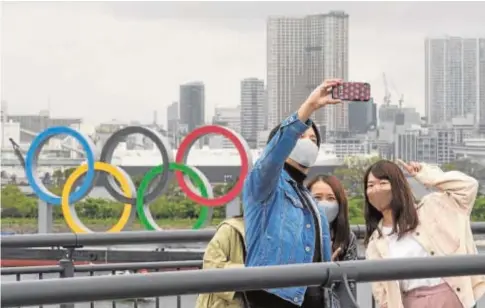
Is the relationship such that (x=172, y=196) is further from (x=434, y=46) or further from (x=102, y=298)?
(x=102, y=298)

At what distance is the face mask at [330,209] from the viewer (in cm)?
367

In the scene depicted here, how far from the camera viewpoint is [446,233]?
11.9 feet

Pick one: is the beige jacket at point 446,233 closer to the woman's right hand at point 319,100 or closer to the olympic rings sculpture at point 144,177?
the woman's right hand at point 319,100

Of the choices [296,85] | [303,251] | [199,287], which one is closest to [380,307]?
[303,251]

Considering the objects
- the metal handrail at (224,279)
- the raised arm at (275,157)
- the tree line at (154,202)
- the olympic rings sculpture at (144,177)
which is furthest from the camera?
the tree line at (154,202)

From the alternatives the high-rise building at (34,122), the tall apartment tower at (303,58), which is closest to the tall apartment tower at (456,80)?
the tall apartment tower at (303,58)

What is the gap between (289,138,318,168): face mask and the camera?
3.18 m

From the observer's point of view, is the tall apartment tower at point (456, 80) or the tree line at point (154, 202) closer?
the tree line at point (154, 202)

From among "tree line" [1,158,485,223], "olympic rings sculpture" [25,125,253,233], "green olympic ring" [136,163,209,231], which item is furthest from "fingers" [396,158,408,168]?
"tree line" [1,158,485,223]

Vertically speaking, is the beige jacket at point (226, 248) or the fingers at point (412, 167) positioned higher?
the fingers at point (412, 167)

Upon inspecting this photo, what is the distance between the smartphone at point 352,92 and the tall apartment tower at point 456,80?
5693 centimetres

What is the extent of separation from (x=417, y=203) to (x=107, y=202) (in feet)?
157

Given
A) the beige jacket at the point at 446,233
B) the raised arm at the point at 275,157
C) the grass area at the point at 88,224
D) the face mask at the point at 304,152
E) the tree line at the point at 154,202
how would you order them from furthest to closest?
the tree line at the point at 154,202
the grass area at the point at 88,224
the beige jacket at the point at 446,233
the face mask at the point at 304,152
the raised arm at the point at 275,157

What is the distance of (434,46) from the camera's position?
6575 centimetres
